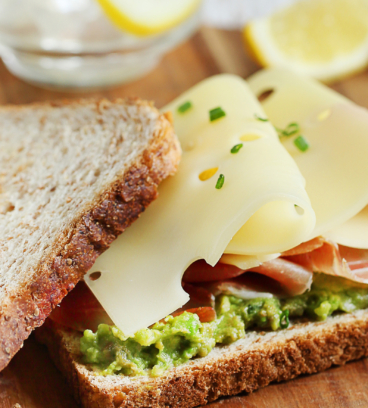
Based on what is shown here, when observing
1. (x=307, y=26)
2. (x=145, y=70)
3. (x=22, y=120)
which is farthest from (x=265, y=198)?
(x=307, y=26)

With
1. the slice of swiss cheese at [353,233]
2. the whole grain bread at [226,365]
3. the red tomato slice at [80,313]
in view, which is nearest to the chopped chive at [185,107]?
the slice of swiss cheese at [353,233]

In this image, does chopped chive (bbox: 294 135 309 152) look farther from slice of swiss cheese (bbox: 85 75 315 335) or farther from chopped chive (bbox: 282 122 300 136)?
slice of swiss cheese (bbox: 85 75 315 335)

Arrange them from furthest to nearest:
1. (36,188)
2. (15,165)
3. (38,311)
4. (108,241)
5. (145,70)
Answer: (145,70), (15,165), (36,188), (108,241), (38,311)

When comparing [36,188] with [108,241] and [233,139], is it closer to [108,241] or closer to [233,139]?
[108,241]

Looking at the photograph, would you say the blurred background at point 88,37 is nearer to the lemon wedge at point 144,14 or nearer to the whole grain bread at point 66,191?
the lemon wedge at point 144,14

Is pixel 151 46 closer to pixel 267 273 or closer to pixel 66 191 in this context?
pixel 66 191

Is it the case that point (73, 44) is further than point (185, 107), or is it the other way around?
point (73, 44)

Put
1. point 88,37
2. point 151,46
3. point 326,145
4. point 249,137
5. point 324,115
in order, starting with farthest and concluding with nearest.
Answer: point 88,37, point 151,46, point 324,115, point 326,145, point 249,137

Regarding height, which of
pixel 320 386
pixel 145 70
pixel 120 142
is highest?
pixel 120 142

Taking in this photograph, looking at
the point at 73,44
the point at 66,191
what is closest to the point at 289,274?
the point at 66,191
